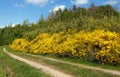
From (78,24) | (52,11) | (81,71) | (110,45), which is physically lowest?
(81,71)

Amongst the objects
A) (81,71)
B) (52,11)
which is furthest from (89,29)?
(52,11)

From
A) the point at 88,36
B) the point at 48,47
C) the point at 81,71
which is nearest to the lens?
the point at 81,71

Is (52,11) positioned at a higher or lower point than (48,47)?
higher

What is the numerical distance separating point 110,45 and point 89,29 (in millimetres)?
6583

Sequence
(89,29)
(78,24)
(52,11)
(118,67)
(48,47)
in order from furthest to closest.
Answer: (52,11)
(48,47)
(78,24)
(89,29)
(118,67)

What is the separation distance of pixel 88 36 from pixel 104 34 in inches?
92.5

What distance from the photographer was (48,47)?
43938 millimetres

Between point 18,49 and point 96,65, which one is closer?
point 96,65

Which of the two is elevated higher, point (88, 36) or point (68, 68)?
point (88, 36)

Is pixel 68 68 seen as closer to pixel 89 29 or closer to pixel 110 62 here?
pixel 110 62

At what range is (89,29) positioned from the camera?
107ft

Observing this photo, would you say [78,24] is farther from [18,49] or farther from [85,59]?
[18,49]

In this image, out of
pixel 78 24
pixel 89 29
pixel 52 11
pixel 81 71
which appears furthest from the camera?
pixel 52 11

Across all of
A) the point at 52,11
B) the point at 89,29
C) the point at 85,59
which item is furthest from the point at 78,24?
the point at 52,11
